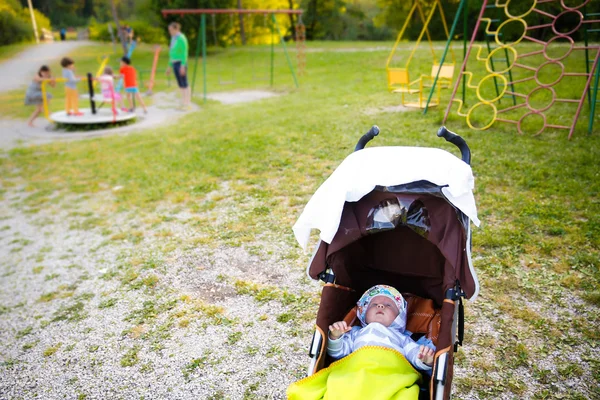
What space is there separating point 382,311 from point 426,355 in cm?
37

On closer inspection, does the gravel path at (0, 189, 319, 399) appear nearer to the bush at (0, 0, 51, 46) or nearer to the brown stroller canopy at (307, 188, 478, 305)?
the brown stroller canopy at (307, 188, 478, 305)

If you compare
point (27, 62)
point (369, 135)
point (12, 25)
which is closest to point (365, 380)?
point (369, 135)

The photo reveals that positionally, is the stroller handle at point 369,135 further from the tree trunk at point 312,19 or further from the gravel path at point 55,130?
the tree trunk at point 312,19

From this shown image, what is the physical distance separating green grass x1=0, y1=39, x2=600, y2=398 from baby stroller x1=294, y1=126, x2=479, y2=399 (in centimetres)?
76

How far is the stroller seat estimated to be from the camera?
9.38 ft

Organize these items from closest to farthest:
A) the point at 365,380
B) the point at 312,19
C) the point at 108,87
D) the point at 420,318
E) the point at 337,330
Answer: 1. the point at 365,380
2. the point at 337,330
3. the point at 420,318
4. the point at 108,87
5. the point at 312,19

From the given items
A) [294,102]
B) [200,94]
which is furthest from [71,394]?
[200,94]

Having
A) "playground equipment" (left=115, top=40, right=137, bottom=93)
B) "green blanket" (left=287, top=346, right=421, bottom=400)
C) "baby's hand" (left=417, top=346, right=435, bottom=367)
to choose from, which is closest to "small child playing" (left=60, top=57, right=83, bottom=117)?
"playground equipment" (left=115, top=40, right=137, bottom=93)

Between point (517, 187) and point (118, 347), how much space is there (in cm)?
461

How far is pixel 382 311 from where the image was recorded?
2.78 m

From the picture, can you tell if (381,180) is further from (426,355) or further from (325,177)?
(325,177)

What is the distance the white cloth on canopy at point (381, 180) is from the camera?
241 cm

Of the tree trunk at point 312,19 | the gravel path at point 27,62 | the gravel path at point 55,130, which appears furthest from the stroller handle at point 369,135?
the tree trunk at point 312,19

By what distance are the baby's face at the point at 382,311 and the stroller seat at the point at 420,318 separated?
160 mm
